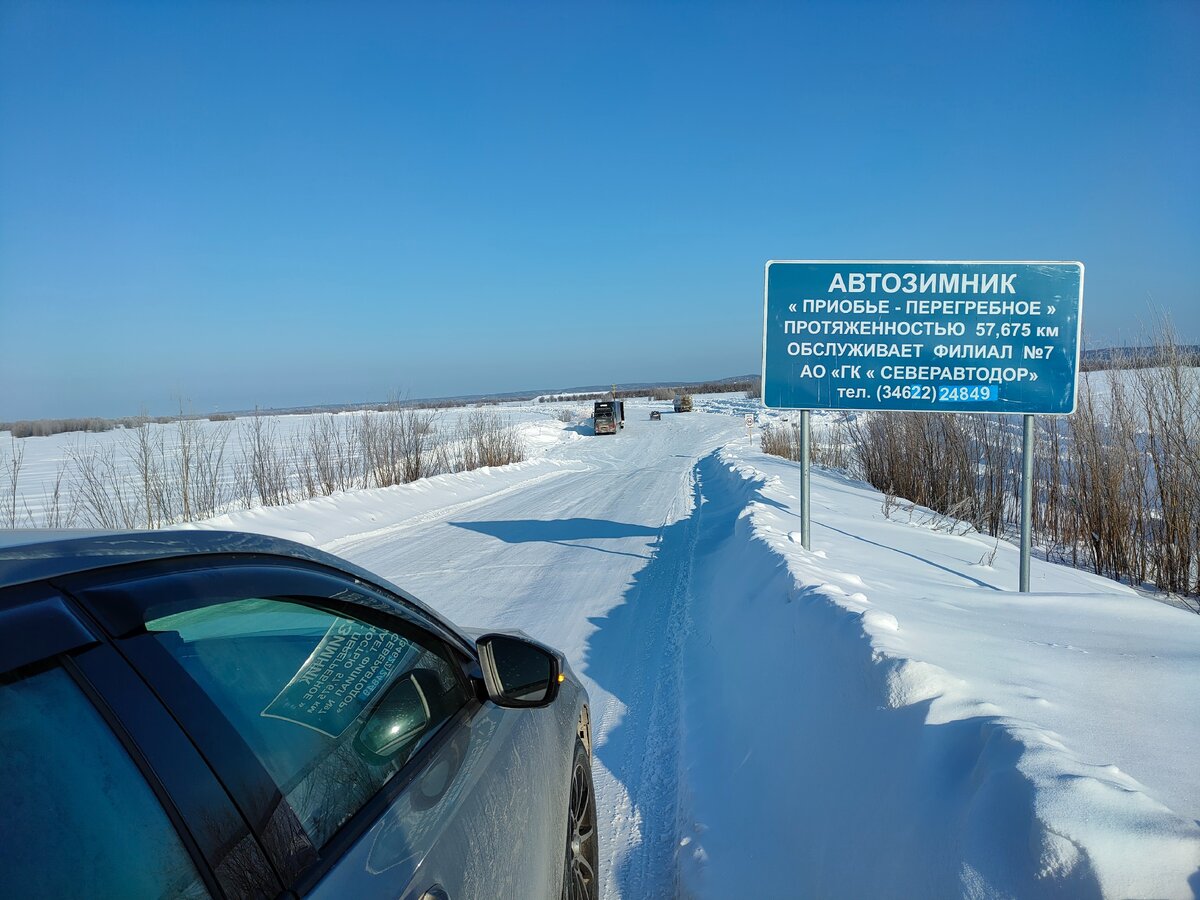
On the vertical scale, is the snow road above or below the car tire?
below

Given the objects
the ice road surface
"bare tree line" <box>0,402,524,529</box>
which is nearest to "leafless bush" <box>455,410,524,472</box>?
"bare tree line" <box>0,402,524,529</box>

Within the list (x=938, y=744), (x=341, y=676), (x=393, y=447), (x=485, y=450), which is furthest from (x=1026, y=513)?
(x=485, y=450)

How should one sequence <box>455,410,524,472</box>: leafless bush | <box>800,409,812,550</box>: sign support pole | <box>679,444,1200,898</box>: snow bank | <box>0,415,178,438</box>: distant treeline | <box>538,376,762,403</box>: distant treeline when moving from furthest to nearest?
<box>538,376,762,403</box>: distant treeline, <box>0,415,178,438</box>: distant treeline, <box>455,410,524,472</box>: leafless bush, <box>800,409,812,550</box>: sign support pole, <box>679,444,1200,898</box>: snow bank

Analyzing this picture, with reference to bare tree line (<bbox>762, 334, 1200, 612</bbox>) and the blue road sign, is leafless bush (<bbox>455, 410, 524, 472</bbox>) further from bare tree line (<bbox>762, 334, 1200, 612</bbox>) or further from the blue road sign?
the blue road sign

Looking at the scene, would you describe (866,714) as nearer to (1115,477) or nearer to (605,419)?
(1115,477)

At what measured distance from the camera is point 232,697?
4.51ft

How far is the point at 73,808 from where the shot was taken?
99 centimetres

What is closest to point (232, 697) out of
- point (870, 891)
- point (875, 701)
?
point (870, 891)

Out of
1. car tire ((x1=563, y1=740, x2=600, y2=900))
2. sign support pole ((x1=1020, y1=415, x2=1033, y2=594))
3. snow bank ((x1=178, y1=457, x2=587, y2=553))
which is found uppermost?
sign support pole ((x1=1020, y1=415, x2=1033, y2=594))

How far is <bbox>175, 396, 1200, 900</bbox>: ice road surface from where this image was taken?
207 centimetres

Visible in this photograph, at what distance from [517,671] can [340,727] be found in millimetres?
654

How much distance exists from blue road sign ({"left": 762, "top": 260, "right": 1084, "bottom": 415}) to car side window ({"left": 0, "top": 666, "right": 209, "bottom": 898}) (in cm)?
668

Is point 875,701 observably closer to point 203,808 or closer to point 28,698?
point 203,808

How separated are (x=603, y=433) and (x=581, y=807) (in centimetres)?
3885
